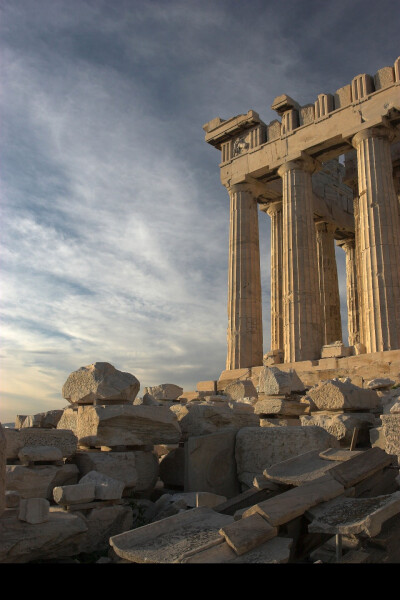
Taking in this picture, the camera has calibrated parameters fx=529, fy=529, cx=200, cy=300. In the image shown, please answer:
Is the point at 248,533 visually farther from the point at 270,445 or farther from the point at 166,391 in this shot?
the point at 166,391

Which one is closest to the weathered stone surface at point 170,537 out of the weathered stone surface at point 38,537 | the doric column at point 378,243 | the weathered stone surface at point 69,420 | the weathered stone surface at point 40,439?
the weathered stone surface at point 38,537

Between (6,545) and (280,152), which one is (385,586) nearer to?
(6,545)

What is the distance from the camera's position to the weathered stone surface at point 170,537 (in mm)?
4340

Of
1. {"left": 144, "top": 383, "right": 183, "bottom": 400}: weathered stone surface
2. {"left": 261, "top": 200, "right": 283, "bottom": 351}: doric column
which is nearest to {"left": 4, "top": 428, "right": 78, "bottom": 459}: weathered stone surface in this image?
{"left": 144, "top": 383, "right": 183, "bottom": 400}: weathered stone surface

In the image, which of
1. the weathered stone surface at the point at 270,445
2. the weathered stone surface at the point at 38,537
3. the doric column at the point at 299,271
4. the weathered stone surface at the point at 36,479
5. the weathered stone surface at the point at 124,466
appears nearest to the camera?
the weathered stone surface at the point at 38,537

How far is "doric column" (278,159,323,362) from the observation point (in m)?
19.3

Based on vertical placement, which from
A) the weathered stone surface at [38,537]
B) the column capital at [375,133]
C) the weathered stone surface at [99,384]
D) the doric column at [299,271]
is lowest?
the weathered stone surface at [38,537]

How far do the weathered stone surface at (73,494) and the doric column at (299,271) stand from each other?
13.9 meters

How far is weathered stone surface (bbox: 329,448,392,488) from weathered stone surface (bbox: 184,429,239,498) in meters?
2.57

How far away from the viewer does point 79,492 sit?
5.93 meters

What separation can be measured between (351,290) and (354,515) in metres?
24.4

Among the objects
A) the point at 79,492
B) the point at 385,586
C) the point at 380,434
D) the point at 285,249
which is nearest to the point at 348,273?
the point at 285,249

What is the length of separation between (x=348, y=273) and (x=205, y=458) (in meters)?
22.5

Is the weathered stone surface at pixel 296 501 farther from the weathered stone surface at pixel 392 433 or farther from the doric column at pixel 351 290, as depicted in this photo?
the doric column at pixel 351 290
